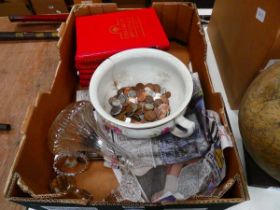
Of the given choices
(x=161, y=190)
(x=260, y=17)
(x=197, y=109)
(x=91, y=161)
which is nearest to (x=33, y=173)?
(x=91, y=161)

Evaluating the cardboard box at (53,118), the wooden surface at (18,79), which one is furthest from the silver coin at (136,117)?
the wooden surface at (18,79)

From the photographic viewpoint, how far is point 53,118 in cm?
51

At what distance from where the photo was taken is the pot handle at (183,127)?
0.44 meters

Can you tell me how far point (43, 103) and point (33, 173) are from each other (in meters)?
0.13

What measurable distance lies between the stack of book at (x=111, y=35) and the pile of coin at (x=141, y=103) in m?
0.09

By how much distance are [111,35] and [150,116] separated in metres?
0.21

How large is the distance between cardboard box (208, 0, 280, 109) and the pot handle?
0.42ft

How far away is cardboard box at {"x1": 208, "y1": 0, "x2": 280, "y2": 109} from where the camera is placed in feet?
1.23

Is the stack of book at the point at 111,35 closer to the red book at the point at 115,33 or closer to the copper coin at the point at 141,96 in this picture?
the red book at the point at 115,33

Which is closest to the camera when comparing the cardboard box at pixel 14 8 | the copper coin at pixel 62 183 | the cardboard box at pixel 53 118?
the cardboard box at pixel 53 118

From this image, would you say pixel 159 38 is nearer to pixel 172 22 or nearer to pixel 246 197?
pixel 172 22

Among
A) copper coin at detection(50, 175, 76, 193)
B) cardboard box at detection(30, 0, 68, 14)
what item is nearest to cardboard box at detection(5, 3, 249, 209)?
copper coin at detection(50, 175, 76, 193)

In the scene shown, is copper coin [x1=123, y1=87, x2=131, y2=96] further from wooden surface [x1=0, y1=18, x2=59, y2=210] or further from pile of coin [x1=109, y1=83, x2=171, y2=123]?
wooden surface [x1=0, y1=18, x2=59, y2=210]

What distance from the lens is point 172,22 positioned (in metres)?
0.65
